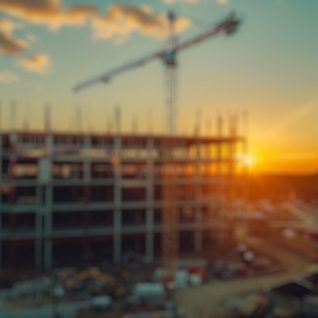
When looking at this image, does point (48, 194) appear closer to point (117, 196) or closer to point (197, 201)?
point (117, 196)

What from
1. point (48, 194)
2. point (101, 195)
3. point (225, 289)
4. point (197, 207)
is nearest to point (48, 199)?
point (48, 194)

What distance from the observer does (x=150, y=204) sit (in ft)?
31.0

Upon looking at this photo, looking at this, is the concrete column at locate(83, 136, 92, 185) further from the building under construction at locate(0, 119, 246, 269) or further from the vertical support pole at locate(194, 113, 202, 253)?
the vertical support pole at locate(194, 113, 202, 253)

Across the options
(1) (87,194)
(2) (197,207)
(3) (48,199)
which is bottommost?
(2) (197,207)

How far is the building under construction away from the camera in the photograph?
28.8ft

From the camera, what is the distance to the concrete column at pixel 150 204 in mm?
9352

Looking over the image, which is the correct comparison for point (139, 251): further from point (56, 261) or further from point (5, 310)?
point (5, 310)

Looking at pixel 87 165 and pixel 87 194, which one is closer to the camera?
pixel 87 194

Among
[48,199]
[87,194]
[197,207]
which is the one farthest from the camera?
[197,207]

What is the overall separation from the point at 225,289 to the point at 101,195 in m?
4.05

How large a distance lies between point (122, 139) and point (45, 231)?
2910 millimetres

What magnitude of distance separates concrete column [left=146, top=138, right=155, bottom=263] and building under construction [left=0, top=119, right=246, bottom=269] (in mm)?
25

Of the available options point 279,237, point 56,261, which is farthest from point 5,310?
point 279,237

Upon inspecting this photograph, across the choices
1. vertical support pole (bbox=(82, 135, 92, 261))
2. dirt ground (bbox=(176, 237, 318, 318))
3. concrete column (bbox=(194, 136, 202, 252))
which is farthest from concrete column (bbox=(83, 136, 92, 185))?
dirt ground (bbox=(176, 237, 318, 318))
